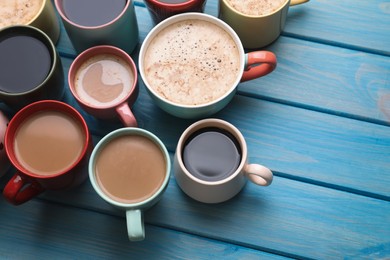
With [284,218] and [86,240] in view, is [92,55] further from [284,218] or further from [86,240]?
[284,218]

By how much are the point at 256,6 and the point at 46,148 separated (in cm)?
48

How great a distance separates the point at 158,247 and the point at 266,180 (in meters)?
0.23

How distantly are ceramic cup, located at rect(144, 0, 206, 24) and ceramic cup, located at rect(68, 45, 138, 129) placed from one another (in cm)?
11

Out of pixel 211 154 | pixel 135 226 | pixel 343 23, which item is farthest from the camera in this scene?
pixel 343 23

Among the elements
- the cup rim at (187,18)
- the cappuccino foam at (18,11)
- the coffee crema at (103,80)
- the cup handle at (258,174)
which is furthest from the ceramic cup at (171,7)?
the cup handle at (258,174)

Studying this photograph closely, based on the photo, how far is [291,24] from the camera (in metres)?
1.16

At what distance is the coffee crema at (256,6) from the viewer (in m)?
1.08

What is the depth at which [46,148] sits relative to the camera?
992 millimetres

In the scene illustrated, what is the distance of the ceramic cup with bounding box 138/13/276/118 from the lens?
1.02 m

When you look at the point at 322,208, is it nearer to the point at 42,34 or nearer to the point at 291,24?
the point at 291,24

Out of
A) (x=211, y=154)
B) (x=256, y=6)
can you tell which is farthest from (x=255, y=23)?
(x=211, y=154)

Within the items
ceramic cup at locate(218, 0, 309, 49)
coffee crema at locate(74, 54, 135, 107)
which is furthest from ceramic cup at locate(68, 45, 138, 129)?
ceramic cup at locate(218, 0, 309, 49)

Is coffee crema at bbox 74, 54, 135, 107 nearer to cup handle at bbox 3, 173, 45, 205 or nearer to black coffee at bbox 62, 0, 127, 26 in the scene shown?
black coffee at bbox 62, 0, 127, 26

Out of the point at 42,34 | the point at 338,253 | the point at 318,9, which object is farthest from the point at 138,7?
the point at 338,253
